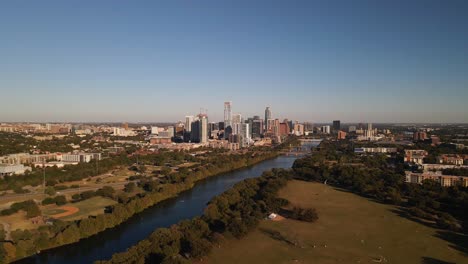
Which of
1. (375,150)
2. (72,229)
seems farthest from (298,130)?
(72,229)

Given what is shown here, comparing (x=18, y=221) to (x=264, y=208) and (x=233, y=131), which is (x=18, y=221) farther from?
(x=233, y=131)

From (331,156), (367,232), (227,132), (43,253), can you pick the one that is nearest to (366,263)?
(367,232)

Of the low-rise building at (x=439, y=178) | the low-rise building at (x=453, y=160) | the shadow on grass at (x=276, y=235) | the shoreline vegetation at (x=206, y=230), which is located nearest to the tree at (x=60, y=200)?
the shoreline vegetation at (x=206, y=230)

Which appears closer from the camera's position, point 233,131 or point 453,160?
point 453,160

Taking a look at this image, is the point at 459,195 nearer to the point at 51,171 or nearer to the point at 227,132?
the point at 51,171

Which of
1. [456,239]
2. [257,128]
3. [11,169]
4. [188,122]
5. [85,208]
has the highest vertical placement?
[188,122]

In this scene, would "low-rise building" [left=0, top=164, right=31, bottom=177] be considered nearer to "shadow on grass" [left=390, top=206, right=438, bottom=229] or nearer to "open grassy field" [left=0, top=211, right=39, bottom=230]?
"open grassy field" [left=0, top=211, right=39, bottom=230]
